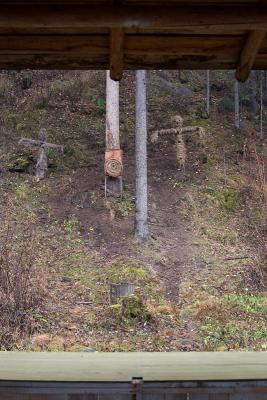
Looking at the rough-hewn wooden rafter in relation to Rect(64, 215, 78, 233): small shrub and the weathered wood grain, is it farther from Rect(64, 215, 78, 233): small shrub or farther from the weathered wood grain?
Rect(64, 215, 78, 233): small shrub

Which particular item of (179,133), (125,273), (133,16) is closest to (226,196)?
(179,133)

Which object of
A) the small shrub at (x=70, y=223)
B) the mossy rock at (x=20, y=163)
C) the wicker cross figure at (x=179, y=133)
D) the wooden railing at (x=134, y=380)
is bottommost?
the wooden railing at (x=134, y=380)

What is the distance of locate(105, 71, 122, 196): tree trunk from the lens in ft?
47.8

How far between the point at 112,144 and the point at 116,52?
11.0 meters

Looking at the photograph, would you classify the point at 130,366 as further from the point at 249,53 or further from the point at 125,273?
the point at 125,273

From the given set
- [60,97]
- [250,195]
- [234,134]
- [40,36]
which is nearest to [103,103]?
[60,97]

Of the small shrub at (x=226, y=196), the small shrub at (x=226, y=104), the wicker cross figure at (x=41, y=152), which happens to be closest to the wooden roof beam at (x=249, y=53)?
the small shrub at (x=226, y=196)

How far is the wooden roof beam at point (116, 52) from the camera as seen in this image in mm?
3480

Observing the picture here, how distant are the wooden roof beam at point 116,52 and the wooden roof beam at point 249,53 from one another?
873mm

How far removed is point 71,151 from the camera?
667 inches

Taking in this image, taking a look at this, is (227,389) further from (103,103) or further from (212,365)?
(103,103)

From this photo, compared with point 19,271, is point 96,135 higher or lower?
higher

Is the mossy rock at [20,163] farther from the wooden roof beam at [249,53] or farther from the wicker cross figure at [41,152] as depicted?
the wooden roof beam at [249,53]

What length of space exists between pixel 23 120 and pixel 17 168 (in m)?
3.24
